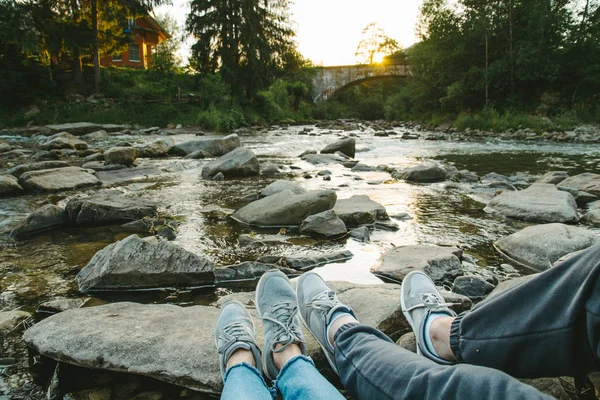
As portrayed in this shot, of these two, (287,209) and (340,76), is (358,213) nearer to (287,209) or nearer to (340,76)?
(287,209)

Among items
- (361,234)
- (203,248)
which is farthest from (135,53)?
(361,234)

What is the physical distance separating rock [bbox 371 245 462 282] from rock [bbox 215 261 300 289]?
674 mm

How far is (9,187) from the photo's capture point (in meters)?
5.46

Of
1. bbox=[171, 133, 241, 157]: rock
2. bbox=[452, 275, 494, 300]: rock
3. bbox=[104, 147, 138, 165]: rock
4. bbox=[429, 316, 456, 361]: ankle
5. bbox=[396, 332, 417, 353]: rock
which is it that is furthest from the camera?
bbox=[171, 133, 241, 157]: rock

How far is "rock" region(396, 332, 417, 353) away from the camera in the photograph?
5.65ft

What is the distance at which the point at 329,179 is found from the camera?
6.99 m

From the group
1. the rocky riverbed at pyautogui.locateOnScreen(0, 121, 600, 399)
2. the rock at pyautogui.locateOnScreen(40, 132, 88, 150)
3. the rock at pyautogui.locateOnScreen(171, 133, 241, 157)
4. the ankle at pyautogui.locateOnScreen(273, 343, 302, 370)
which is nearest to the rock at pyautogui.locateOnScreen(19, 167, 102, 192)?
the rocky riverbed at pyautogui.locateOnScreen(0, 121, 600, 399)

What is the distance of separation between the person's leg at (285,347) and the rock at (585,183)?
5300 mm

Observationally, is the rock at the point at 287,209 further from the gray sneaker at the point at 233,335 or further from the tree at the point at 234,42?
the tree at the point at 234,42

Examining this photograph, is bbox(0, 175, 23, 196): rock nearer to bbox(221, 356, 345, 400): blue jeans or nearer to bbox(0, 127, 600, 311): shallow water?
bbox(0, 127, 600, 311): shallow water

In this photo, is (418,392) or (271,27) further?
(271,27)

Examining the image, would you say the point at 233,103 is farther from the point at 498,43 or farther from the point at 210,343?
the point at 210,343

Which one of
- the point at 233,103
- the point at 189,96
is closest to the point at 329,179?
the point at 233,103

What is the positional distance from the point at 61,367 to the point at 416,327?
1.57m
